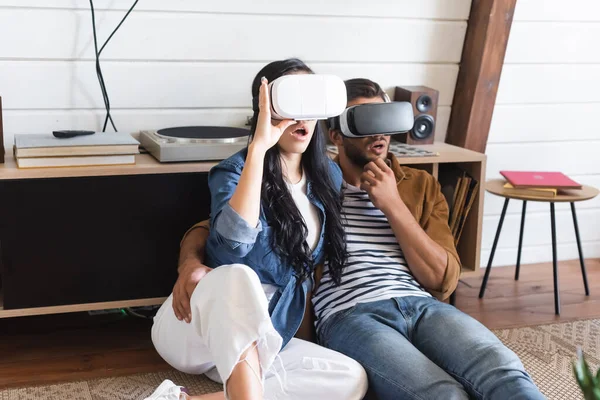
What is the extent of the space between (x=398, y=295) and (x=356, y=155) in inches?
14.9

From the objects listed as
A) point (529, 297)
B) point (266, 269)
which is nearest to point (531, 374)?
point (529, 297)

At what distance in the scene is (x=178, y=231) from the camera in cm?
200

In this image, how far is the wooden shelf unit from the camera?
72.9 inches

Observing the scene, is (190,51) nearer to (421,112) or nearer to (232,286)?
(421,112)

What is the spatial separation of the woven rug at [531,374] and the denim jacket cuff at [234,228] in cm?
52

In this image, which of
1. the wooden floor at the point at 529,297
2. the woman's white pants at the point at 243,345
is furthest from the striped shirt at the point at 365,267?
the wooden floor at the point at 529,297

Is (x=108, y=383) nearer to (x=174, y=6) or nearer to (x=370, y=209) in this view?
(x=370, y=209)

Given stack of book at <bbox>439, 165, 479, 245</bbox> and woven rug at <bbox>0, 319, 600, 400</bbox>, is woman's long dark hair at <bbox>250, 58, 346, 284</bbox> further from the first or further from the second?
stack of book at <bbox>439, 165, 479, 245</bbox>

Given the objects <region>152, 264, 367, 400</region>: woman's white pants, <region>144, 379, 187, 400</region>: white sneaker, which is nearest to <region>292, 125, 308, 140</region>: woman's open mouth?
<region>152, 264, 367, 400</region>: woman's white pants

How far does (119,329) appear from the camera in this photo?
2.24m

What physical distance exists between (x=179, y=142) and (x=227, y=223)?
50 cm

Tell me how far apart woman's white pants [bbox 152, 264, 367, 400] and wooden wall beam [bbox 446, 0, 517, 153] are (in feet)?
3.69

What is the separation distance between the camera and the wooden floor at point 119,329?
1982mm

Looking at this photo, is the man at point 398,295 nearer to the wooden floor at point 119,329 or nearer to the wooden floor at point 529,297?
the wooden floor at point 119,329
